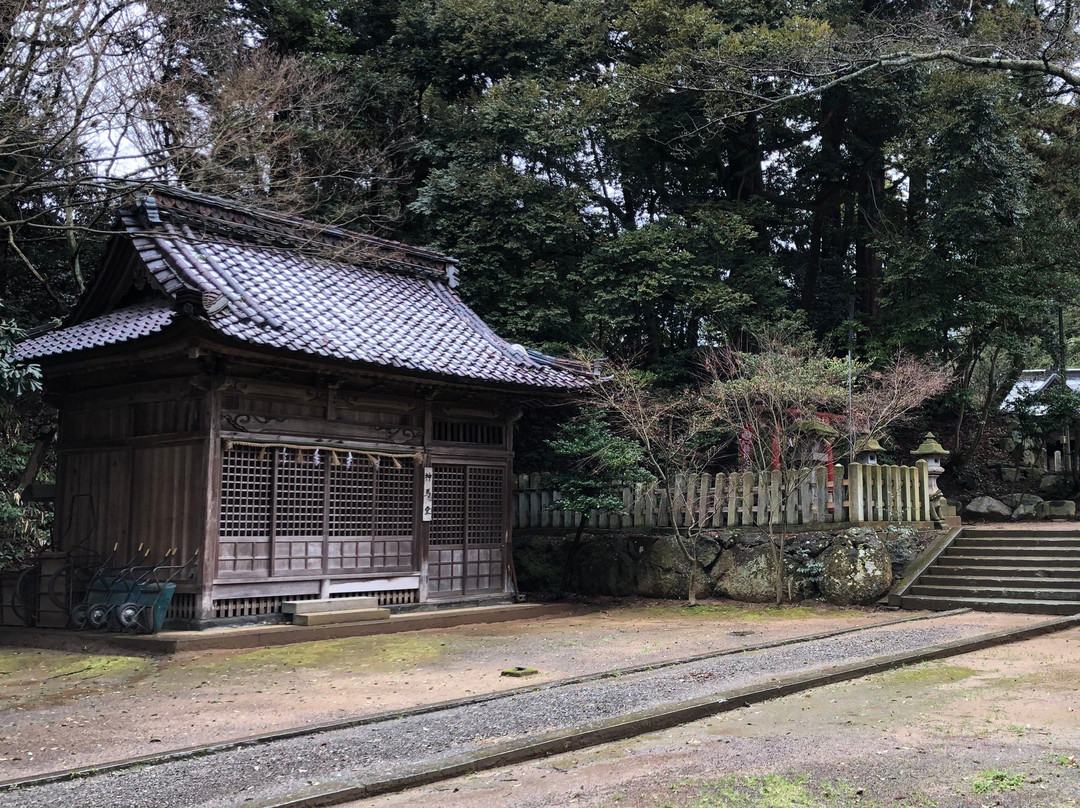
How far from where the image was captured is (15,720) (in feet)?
23.9

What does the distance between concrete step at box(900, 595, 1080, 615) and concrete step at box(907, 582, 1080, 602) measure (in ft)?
0.46

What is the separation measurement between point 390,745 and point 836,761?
111 inches

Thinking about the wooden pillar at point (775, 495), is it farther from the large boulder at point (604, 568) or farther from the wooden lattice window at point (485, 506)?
the wooden lattice window at point (485, 506)

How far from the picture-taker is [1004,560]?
47.4 ft

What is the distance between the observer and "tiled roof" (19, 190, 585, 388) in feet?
38.8

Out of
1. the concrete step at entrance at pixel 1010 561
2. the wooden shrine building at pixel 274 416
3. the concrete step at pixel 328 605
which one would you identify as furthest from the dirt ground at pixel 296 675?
the concrete step at entrance at pixel 1010 561

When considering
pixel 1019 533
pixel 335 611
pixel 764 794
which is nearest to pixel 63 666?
pixel 335 611

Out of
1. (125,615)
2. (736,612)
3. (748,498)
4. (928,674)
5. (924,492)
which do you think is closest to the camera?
(928,674)

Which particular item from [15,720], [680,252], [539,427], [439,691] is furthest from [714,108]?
[15,720]

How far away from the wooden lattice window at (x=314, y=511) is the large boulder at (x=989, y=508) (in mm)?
15412

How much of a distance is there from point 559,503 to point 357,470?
440cm

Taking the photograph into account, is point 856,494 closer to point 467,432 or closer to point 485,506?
point 485,506

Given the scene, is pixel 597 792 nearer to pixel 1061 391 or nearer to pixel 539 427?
pixel 539 427

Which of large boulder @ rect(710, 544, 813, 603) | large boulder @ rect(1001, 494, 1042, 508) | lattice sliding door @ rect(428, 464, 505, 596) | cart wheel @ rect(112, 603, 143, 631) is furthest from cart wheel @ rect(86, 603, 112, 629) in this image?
large boulder @ rect(1001, 494, 1042, 508)
